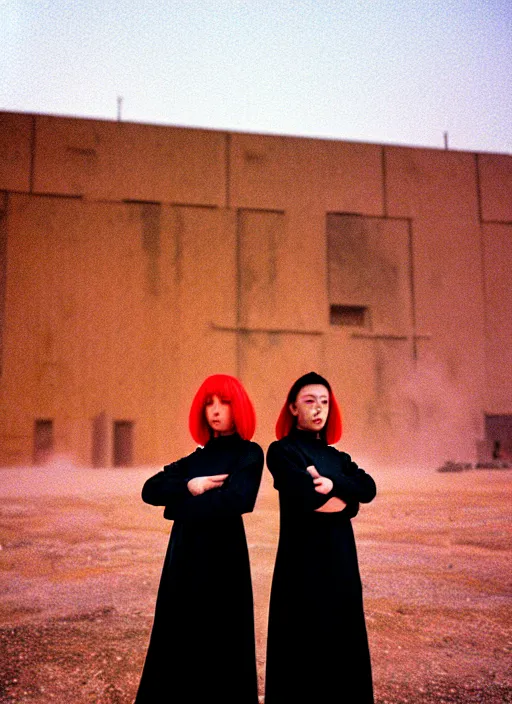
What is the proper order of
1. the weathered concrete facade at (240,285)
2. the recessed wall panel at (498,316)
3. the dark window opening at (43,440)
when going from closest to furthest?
1. the dark window opening at (43,440)
2. the weathered concrete facade at (240,285)
3. the recessed wall panel at (498,316)

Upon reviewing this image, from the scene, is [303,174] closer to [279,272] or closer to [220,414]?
[279,272]

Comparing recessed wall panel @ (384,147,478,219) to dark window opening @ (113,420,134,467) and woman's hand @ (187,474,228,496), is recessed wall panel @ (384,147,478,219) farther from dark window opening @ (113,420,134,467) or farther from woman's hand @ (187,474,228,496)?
woman's hand @ (187,474,228,496)

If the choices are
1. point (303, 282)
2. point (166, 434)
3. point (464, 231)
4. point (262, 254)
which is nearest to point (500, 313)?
point (464, 231)

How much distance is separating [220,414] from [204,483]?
10.4 inches

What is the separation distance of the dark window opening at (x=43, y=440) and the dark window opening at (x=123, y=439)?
1056 millimetres

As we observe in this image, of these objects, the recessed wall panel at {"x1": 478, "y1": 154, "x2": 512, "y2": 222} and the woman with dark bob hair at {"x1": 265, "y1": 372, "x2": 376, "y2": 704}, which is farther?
the recessed wall panel at {"x1": 478, "y1": 154, "x2": 512, "y2": 222}

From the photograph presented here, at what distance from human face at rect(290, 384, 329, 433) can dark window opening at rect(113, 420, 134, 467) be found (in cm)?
910

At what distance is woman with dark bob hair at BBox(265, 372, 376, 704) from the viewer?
6.75ft

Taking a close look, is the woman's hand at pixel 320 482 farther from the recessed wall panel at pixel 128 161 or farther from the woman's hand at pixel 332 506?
the recessed wall panel at pixel 128 161

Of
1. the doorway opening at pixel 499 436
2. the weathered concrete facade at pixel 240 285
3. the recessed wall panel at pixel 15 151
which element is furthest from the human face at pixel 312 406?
the doorway opening at pixel 499 436

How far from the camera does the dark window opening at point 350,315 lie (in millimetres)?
12016

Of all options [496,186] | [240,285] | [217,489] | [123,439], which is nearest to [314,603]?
[217,489]

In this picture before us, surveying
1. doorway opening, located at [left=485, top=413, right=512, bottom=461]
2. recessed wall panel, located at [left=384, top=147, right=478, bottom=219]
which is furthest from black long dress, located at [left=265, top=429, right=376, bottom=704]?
recessed wall panel, located at [left=384, top=147, right=478, bottom=219]

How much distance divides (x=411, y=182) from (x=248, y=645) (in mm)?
11557
